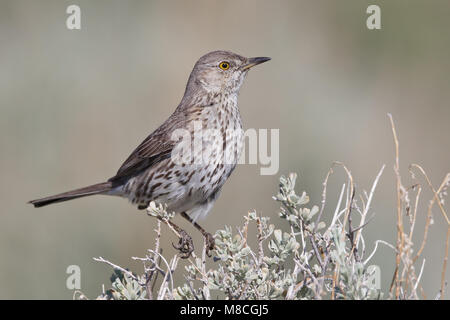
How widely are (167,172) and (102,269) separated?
1.46m

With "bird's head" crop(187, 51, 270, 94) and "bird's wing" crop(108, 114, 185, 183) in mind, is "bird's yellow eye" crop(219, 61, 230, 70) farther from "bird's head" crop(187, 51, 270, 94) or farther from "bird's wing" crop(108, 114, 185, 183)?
"bird's wing" crop(108, 114, 185, 183)

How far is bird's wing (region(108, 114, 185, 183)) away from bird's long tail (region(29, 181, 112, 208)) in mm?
111

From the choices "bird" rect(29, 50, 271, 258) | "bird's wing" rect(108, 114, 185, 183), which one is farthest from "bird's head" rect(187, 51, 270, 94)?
"bird's wing" rect(108, 114, 185, 183)

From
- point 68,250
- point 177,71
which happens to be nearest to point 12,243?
point 68,250

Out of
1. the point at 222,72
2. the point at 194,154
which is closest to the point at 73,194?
the point at 194,154

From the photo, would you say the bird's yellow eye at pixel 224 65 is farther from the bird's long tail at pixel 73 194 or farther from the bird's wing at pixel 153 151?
the bird's long tail at pixel 73 194

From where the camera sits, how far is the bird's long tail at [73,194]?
233 inches

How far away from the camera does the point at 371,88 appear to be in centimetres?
915

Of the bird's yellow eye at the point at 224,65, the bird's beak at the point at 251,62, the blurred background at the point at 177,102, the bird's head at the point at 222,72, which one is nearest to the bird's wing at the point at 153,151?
the bird's head at the point at 222,72

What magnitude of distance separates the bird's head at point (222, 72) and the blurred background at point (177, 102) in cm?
165

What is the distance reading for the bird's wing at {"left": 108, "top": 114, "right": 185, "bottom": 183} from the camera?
5.75m

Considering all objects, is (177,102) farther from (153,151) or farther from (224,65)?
(153,151)
